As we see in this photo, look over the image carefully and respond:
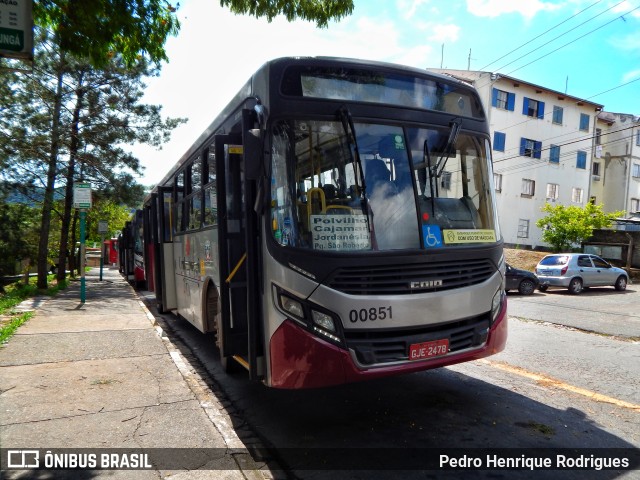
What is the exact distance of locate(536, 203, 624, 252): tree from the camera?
2656 cm

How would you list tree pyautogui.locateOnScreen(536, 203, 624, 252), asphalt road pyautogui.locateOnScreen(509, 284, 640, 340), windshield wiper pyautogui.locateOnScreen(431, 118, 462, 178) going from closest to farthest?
windshield wiper pyautogui.locateOnScreen(431, 118, 462, 178) → asphalt road pyautogui.locateOnScreen(509, 284, 640, 340) → tree pyautogui.locateOnScreen(536, 203, 624, 252)

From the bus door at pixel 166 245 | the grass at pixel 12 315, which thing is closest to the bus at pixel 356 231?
the bus door at pixel 166 245

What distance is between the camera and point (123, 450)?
3.79m

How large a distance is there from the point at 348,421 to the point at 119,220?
187 feet

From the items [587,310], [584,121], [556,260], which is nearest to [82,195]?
[587,310]

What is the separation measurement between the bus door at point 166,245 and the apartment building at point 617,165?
42074 millimetres

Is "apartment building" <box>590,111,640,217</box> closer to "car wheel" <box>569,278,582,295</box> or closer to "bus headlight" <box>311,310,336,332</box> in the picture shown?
"car wheel" <box>569,278,582,295</box>

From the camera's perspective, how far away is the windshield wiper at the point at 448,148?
436 centimetres

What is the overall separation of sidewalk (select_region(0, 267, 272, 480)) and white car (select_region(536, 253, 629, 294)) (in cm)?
1592

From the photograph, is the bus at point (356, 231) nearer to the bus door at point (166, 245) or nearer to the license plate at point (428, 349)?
the license plate at point (428, 349)

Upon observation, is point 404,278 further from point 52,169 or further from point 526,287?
point 52,169

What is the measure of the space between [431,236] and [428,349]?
995mm

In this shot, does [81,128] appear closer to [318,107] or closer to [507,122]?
[318,107]

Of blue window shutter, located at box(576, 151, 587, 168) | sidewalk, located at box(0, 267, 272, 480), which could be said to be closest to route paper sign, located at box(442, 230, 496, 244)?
sidewalk, located at box(0, 267, 272, 480)
